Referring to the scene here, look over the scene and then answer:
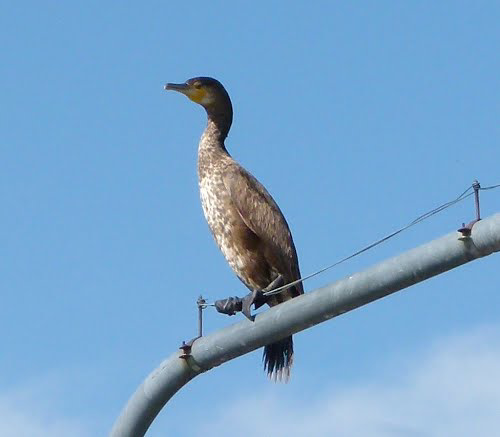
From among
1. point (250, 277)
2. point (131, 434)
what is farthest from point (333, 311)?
point (250, 277)

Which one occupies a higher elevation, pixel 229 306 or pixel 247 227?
pixel 247 227

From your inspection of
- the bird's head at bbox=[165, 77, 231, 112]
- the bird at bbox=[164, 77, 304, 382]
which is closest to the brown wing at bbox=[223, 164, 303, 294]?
the bird at bbox=[164, 77, 304, 382]

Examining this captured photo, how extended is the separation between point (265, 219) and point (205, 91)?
50.4 inches

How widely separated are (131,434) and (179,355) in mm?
415

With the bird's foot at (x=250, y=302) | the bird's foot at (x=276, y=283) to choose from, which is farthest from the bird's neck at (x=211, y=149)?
the bird's foot at (x=250, y=302)

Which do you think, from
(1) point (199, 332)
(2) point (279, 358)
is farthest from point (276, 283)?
(1) point (199, 332)

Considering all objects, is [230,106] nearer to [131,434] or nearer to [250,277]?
[250,277]

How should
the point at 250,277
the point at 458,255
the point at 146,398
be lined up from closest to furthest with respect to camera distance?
the point at 458,255 → the point at 146,398 → the point at 250,277

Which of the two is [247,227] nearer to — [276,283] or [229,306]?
[276,283]

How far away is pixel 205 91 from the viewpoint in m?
11.9

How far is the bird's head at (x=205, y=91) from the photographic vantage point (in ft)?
38.5

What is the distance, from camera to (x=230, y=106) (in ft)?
39.5

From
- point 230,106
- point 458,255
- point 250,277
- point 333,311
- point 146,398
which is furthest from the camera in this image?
point 230,106

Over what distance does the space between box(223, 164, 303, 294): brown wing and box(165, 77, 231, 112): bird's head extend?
80 centimetres
